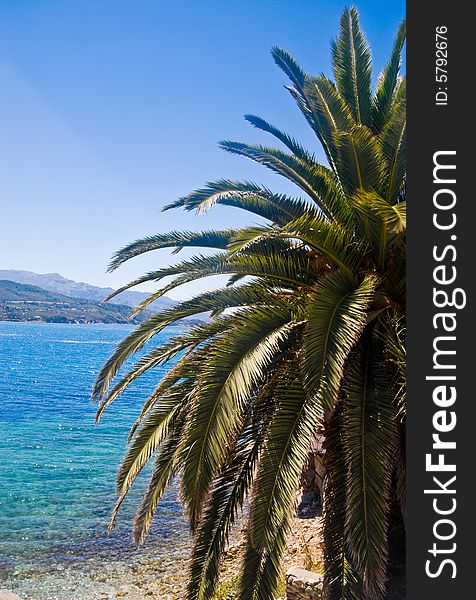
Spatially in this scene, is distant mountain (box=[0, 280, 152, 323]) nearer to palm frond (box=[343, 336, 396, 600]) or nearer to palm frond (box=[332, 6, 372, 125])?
palm frond (box=[332, 6, 372, 125])

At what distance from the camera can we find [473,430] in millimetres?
3693

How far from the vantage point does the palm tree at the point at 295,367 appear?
482 centimetres

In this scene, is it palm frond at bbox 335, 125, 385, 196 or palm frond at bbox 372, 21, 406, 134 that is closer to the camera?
palm frond at bbox 335, 125, 385, 196

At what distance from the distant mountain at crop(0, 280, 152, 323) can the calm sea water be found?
395 feet

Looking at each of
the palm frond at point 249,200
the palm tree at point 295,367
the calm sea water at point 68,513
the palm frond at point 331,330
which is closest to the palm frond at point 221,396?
the palm tree at point 295,367

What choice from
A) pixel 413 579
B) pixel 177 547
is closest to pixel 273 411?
pixel 413 579

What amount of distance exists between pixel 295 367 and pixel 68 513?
1044 centimetres

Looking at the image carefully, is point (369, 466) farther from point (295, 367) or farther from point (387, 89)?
point (387, 89)

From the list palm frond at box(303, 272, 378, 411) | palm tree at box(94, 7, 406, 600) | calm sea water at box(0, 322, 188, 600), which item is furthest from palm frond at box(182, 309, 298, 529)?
calm sea water at box(0, 322, 188, 600)

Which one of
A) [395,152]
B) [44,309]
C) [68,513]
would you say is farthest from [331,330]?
[44,309]

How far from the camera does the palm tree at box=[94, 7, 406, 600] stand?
482 centimetres

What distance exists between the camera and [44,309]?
151m

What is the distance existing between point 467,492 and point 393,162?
3.72 meters

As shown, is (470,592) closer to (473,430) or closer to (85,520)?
(473,430)
